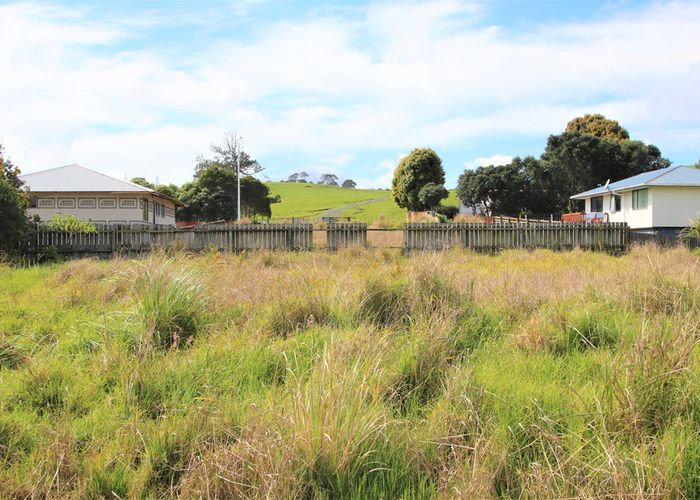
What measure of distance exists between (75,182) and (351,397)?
128 ft

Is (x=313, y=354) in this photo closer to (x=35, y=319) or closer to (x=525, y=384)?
(x=525, y=384)

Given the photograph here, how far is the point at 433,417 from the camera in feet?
11.0

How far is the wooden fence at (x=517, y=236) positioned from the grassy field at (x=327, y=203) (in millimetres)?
42958

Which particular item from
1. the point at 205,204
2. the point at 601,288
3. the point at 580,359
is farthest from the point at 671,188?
the point at 205,204

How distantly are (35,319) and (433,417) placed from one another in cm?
521

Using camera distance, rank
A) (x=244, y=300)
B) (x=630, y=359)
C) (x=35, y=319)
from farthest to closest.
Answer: (x=244, y=300) → (x=35, y=319) → (x=630, y=359)

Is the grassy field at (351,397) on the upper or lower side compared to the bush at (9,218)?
lower

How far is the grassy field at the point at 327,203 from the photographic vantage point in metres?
70.6

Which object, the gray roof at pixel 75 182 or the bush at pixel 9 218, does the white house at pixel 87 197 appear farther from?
the bush at pixel 9 218

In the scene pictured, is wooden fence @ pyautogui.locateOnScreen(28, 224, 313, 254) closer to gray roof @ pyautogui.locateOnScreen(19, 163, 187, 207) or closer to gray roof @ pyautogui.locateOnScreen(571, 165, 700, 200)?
gray roof @ pyautogui.locateOnScreen(19, 163, 187, 207)

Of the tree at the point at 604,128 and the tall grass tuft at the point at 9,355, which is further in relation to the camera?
the tree at the point at 604,128

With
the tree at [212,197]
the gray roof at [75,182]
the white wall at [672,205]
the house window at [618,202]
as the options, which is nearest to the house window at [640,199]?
the white wall at [672,205]

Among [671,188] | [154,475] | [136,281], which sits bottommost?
[154,475]

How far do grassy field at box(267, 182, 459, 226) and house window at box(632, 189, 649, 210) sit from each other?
31477mm
